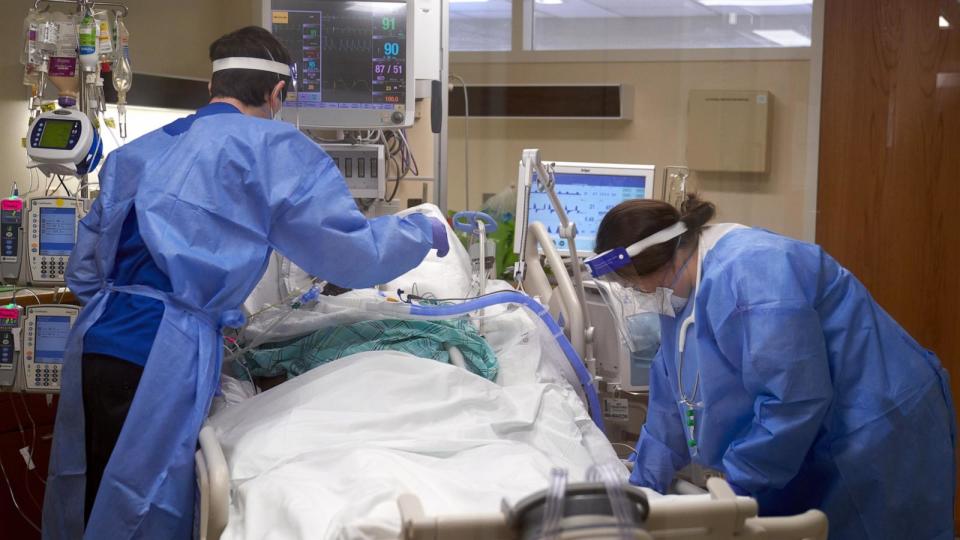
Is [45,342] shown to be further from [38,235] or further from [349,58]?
[349,58]

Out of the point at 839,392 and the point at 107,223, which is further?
the point at 107,223

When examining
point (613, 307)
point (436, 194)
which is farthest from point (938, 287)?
point (436, 194)

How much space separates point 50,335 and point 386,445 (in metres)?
1.56

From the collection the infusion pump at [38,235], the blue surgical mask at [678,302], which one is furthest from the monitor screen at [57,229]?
the blue surgical mask at [678,302]

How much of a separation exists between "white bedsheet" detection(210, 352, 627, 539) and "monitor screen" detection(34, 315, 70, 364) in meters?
0.97

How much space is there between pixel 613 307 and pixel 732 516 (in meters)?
1.64

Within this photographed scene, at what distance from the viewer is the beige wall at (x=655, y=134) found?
4.59m

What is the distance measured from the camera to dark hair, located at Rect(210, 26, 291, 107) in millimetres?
2584

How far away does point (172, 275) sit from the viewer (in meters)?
2.25

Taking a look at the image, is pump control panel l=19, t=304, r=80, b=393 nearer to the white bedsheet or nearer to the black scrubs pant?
the black scrubs pant

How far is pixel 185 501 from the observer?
2254 millimetres

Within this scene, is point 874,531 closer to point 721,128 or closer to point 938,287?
point 938,287

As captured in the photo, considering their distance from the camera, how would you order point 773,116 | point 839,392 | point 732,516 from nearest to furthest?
1. point 732,516
2. point 839,392
3. point 773,116

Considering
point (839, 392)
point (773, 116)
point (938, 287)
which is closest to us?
point (839, 392)
